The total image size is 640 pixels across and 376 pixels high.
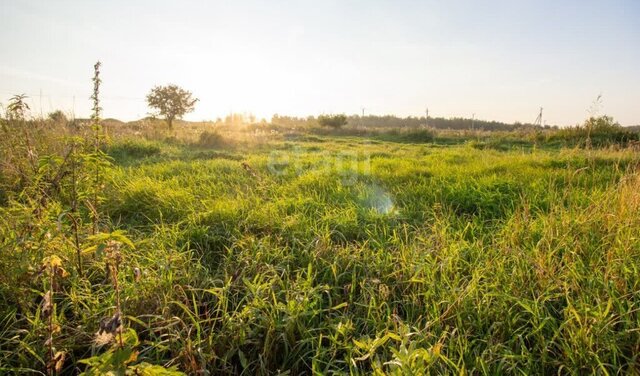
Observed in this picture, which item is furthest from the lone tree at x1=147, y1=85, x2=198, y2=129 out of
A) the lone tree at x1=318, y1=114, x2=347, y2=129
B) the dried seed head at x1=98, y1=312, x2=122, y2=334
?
the dried seed head at x1=98, y1=312, x2=122, y2=334

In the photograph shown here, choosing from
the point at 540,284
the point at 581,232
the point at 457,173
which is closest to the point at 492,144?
the point at 457,173

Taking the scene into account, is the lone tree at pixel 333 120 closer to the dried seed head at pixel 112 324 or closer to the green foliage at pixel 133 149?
the green foliage at pixel 133 149

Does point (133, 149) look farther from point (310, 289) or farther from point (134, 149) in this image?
point (310, 289)

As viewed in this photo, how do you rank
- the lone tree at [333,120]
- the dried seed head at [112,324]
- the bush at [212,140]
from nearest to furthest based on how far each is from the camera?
the dried seed head at [112,324]
the bush at [212,140]
the lone tree at [333,120]

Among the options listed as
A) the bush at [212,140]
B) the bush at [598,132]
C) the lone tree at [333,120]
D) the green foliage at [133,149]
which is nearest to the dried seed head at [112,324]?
the green foliage at [133,149]

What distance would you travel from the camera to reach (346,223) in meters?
3.30

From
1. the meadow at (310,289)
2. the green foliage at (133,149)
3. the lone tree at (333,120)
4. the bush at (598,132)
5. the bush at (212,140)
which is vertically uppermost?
the lone tree at (333,120)

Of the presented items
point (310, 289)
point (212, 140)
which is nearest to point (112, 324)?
→ point (310, 289)

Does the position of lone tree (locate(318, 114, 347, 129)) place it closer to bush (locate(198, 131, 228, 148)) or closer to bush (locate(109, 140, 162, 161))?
bush (locate(198, 131, 228, 148))

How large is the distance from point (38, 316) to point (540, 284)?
2.81 m

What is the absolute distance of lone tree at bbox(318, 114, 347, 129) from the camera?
1277 inches

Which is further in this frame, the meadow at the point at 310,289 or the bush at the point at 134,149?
the bush at the point at 134,149

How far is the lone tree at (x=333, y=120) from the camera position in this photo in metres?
32.4

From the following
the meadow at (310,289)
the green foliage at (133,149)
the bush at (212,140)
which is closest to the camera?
the meadow at (310,289)
